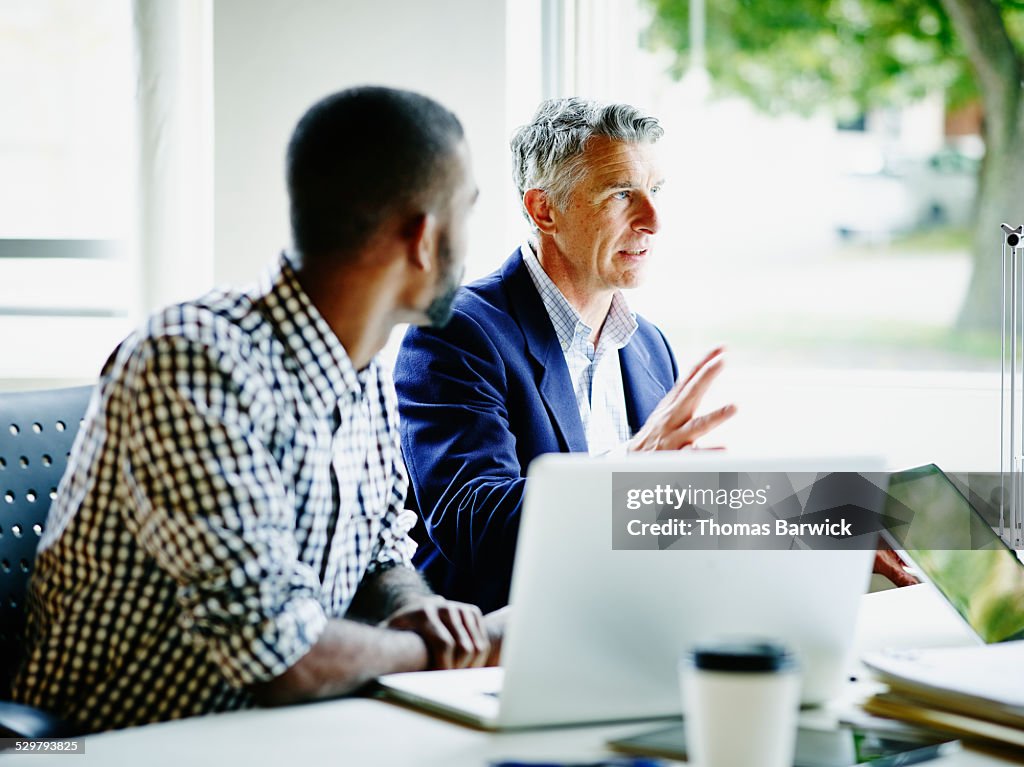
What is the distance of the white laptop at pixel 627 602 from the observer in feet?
3.05

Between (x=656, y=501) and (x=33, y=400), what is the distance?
2.99 feet

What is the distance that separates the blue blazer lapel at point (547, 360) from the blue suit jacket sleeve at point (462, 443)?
3.1 inches

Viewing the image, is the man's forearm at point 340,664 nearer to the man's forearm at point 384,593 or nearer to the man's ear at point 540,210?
the man's forearm at point 384,593

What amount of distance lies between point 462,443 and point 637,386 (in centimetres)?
44

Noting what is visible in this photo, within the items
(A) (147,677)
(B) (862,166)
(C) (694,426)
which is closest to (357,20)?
(C) (694,426)

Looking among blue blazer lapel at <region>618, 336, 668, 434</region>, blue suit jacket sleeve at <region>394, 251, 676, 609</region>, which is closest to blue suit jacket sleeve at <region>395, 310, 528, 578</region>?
blue suit jacket sleeve at <region>394, 251, 676, 609</region>

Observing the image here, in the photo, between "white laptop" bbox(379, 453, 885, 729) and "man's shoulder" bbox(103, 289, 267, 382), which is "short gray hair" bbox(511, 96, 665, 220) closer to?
"man's shoulder" bbox(103, 289, 267, 382)

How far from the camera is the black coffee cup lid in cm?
82

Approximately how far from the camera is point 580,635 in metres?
0.99

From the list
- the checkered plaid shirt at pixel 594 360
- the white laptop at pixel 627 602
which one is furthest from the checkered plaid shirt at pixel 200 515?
the checkered plaid shirt at pixel 594 360

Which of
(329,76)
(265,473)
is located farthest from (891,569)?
(329,76)

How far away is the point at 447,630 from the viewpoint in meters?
1.30

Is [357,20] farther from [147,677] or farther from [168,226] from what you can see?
[147,677]

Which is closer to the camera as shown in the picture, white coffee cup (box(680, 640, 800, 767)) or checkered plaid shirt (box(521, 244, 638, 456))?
white coffee cup (box(680, 640, 800, 767))
